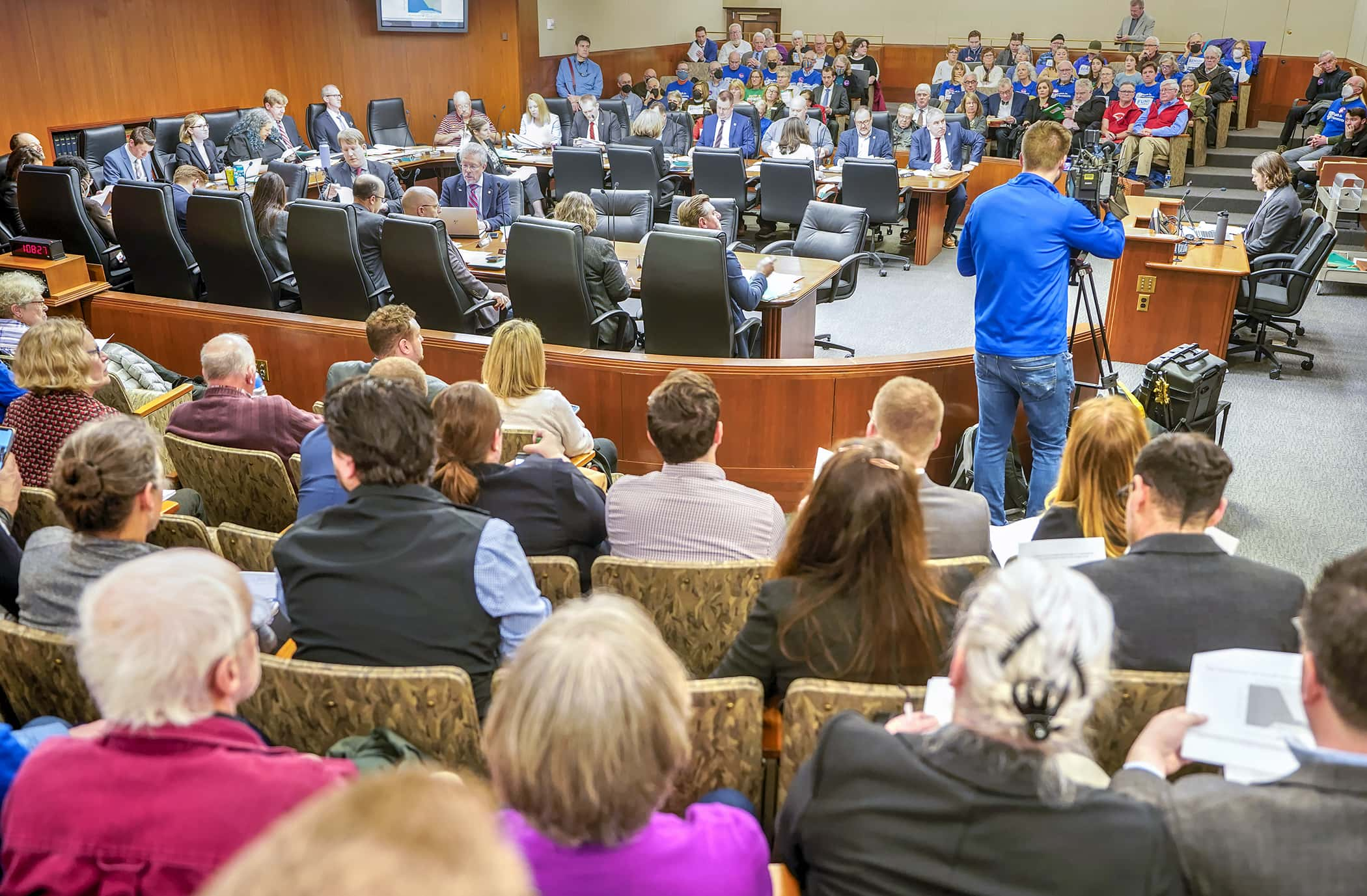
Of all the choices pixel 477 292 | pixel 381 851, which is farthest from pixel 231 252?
pixel 381 851

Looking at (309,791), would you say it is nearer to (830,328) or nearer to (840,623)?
(840,623)

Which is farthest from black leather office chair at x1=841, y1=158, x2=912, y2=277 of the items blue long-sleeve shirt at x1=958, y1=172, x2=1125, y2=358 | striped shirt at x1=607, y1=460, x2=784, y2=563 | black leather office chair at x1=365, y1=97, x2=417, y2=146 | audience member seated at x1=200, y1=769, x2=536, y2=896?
audience member seated at x1=200, y1=769, x2=536, y2=896

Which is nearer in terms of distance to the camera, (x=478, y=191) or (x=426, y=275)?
(x=426, y=275)

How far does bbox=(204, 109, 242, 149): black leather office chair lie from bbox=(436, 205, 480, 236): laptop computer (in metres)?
4.78

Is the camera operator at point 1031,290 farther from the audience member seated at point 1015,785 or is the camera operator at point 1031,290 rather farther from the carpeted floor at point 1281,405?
the audience member seated at point 1015,785

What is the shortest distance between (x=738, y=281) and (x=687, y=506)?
100 inches

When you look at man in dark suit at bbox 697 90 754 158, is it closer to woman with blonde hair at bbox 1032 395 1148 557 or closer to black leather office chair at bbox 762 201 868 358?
black leather office chair at bbox 762 201 868 358

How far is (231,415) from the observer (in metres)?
3.38

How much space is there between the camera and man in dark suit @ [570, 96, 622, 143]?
1089 centimetres

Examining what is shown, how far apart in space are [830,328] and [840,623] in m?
5.16

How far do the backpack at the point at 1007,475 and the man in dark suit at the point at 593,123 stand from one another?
7.40 m

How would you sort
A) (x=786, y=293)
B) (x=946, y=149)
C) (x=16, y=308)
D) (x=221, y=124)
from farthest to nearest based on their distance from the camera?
(x=221, y=124), (x=946, y=149), (x=786, y=293), (x=16, y=308)

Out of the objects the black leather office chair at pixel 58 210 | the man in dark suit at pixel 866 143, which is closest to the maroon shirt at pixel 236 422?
the black leather office chair at pixel 58 210

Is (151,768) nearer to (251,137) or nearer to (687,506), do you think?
(687,506)
